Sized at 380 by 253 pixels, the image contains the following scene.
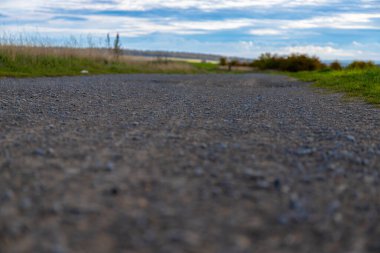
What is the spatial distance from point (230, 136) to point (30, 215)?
11.0 ft

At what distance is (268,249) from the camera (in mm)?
2885

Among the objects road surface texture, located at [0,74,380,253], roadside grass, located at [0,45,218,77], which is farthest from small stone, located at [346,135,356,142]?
roadside grass, located at [0,45,218,77]

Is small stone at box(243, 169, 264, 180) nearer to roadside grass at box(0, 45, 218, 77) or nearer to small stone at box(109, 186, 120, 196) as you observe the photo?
small stone at box(109, 186, 120, 196)

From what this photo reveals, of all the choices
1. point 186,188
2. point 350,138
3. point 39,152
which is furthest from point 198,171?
point 350,138

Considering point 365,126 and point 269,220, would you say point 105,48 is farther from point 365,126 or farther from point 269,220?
point 269,220

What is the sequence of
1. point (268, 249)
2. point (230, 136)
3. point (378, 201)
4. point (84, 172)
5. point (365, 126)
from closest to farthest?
point (268, 249) < point (378, 201) < point (84, 172) < point (230, 136) < point (365, 126)

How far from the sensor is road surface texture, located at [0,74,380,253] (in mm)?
2973

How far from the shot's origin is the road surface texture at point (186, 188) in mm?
2973

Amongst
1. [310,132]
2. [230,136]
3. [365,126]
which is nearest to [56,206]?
[230,136]

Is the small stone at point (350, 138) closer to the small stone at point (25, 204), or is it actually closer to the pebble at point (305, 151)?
the pebble at point (305, 151)

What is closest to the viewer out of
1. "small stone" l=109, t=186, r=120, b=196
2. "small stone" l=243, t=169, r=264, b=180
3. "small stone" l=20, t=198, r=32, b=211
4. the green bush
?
"small stone" l=20, t=198, r=32, b=211

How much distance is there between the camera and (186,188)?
3834 mm

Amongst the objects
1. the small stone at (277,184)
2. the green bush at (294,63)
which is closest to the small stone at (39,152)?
the small stone at (277,184)

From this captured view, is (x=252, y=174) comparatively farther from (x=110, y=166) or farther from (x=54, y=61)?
(x=54, y=61)
